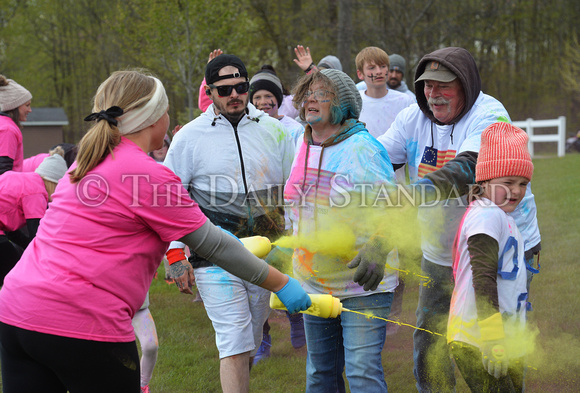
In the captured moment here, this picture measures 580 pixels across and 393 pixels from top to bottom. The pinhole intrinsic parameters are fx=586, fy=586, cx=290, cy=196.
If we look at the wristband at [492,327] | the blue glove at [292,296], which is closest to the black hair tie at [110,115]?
the blue glove at [292,296]

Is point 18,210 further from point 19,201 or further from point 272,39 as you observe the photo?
A: point 272,39

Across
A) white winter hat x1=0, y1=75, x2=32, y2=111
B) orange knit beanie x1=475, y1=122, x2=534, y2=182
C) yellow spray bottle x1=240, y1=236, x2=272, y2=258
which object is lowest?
yellow spray bottle x1=240, y1=236, x2=272, y2=258

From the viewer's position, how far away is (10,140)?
589 centimetres

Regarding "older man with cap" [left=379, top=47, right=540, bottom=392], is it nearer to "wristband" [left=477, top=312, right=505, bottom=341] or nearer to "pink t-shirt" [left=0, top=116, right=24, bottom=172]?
"wristband" [left=477, top=312, right=505, bottom=341]

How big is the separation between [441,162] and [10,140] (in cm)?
445

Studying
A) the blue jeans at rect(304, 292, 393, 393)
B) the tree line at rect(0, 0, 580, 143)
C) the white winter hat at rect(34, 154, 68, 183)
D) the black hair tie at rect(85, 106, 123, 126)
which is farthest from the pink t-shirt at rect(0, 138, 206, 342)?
the tree line at rect(0, 0, 580, 143)

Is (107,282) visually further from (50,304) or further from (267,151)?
(267,151)

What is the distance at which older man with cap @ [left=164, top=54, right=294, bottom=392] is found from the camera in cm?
366

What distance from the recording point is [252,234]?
3879 millimetres

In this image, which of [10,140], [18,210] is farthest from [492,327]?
[10,140]

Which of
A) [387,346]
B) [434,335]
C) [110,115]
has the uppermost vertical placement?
[110,115]

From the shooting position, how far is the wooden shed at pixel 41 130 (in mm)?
25812

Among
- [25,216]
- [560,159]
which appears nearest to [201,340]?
[25,216]

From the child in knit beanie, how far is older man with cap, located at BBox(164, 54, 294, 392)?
54.9 inches
